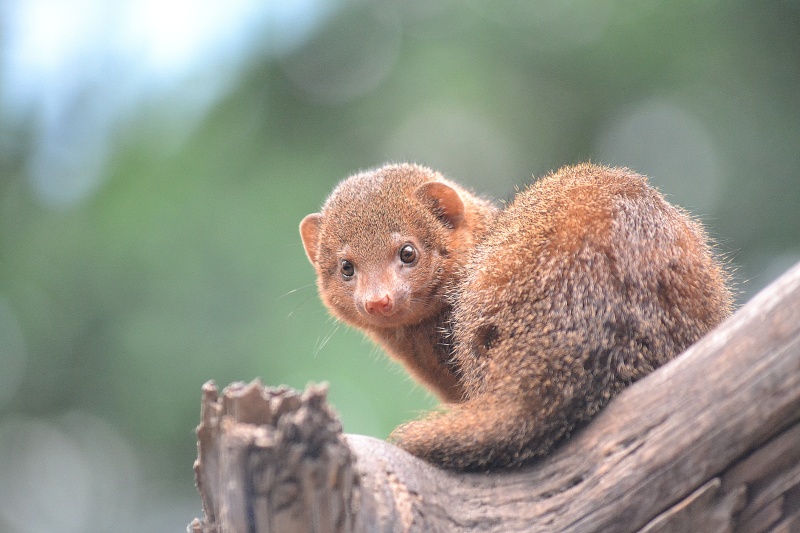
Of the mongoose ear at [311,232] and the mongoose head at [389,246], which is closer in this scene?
the mongoose head at [389,246]

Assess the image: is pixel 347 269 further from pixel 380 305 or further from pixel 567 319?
pixel 567 319

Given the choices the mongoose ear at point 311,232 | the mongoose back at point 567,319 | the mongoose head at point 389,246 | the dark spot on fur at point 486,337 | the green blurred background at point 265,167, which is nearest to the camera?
the mongoose back at point 567,319

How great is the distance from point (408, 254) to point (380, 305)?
1.42 ft

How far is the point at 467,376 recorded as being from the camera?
358 cm

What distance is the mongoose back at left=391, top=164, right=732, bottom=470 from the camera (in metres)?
3.15

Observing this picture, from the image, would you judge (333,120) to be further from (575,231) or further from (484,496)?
(484,496)

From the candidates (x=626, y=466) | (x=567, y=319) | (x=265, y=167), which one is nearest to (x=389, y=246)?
(x=567, y=319)

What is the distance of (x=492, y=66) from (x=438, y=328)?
194 inches

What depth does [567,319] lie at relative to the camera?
324 centimetres

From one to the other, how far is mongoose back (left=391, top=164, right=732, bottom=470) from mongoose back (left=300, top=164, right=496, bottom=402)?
934 mm

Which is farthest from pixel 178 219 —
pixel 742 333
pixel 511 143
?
pixel 742 333

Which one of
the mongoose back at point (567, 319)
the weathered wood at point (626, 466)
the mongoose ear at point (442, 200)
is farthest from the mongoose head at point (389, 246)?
the weathered wood at point (626, 466)

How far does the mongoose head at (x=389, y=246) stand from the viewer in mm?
4578

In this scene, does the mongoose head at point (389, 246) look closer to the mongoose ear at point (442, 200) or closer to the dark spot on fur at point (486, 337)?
the mongoose ear at point (442, 200)
